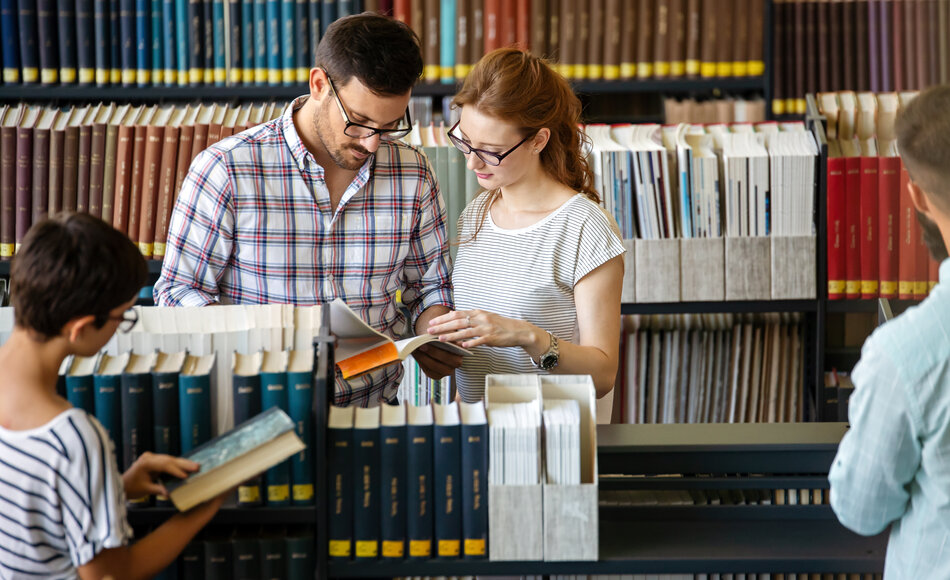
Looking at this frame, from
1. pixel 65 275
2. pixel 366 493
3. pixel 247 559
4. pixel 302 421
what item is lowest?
pixel 247 559

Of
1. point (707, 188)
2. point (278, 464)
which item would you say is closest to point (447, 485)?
point (278, 464)

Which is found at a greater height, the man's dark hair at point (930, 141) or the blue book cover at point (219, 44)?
the blue book cover at point (219, 44)

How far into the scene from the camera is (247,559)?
1515 mm

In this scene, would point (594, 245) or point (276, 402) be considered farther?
point (594, 245)

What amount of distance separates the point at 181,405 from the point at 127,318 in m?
0.18

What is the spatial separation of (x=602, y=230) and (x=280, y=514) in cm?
92

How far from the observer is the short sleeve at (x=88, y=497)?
49.1 inches

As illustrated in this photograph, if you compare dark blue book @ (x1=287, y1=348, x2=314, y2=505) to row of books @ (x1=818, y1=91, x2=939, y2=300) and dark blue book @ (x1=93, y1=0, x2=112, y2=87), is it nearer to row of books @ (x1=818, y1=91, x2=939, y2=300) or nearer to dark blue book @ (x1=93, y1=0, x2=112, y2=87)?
row of books @ (x1=818, y1=91, x2=939, y2=300)

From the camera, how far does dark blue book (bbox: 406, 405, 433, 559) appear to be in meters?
1.47

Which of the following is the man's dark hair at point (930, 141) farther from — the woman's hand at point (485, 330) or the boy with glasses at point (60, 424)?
the boy with glasses at point (60, 424)

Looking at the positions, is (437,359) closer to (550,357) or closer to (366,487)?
(550,357)

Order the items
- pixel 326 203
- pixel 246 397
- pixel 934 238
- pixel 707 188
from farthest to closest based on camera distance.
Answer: pixel 707 188 → pixel 326 203 → pixel 246 397 → pixel 934 238

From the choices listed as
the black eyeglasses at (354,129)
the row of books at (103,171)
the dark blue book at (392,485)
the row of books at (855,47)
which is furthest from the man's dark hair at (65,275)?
the row of books at (855,47)

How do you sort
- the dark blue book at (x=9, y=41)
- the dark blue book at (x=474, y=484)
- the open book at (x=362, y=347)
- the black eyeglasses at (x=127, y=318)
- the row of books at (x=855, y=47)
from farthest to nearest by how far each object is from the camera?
the row of books at (x=855, y=47)
the dark blue book at (x=9, y=41)
the open book at (x=362, y=347)
the dark blue book at (x=474, y=484)
the black eyeglasses at (x=127, y=318)
